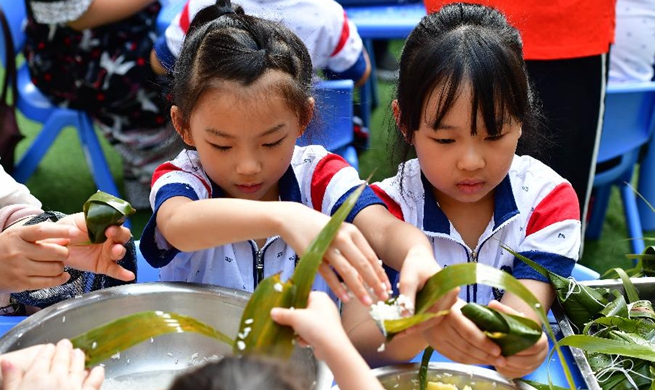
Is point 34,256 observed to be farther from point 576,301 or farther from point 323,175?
point 576,301

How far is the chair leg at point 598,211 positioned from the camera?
9.34 ft

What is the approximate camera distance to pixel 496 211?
154 centimetres

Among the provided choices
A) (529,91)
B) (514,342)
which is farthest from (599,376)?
(529,91)

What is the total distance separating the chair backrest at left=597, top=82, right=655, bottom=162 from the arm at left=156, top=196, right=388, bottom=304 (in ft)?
4.49

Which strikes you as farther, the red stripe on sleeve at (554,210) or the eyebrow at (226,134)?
the red stripe on sleeve at (554,210)

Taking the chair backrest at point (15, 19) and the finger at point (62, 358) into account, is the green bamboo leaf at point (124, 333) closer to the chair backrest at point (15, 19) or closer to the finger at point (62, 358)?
the finger at point (62, 358)

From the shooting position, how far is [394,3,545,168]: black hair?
1421 mm

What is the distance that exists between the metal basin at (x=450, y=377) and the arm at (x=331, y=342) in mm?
218

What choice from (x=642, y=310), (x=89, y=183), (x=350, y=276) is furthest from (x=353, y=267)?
(x=89, y=183)

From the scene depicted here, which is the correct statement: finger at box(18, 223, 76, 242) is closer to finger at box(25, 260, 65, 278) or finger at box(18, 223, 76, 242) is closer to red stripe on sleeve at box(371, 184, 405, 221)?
finger at box(25, 260, 65, 278)

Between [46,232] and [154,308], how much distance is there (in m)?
0.22

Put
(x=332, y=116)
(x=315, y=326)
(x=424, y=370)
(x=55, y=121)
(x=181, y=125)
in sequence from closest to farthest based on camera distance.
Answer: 1. (x=315, y=326)
2. (x=424, y=370)
3. (x=181, y=125)
4. (x=332, y=116)
5. (x=55, y=121)

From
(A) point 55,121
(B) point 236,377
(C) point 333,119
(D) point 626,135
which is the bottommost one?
(A) point 55,121

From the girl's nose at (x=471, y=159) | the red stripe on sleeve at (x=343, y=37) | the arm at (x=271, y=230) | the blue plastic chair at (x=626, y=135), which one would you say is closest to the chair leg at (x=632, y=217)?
the blue plastic chair at (x=626, y=135)
